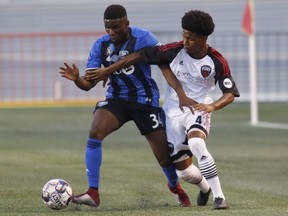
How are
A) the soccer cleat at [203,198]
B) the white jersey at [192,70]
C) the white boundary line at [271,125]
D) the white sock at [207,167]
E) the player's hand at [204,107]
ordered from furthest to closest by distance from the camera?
the white boundary line at [271,125]
the soccer cleat at [203,198]
the white jersey at [192,70]
the player's hand at [204,107]
the white sock at [207,167]

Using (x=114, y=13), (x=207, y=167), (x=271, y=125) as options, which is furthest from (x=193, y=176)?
(x=271, y=125)

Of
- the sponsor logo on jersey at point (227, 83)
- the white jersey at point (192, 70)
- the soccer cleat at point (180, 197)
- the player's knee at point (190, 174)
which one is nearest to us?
the sponsor logo on jersey at point (227, 83)

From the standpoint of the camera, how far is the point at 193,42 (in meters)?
11.0

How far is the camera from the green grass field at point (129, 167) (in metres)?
11.3

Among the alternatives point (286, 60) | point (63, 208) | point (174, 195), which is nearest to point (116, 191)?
point (174, 195)

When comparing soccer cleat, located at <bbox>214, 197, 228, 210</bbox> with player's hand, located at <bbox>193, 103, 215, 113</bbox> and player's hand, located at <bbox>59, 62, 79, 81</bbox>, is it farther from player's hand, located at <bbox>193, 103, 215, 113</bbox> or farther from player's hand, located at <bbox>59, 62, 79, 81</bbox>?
player's hand, located at <bbox>59, 62, 79, 81</bbox>

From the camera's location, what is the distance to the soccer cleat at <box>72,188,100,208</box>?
11094 millimetres

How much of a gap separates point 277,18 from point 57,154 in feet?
54.9

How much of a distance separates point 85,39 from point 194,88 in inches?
777

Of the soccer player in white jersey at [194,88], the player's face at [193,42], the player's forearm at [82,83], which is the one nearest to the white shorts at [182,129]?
the soccer player in white jersey at [194,88]

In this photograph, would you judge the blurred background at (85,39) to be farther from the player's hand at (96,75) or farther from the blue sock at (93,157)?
the blue sock at (93,157)

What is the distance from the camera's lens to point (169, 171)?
11.8 m

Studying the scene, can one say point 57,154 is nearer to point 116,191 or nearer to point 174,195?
point 116,191

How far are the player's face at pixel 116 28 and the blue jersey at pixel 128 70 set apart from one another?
143 millimetres
